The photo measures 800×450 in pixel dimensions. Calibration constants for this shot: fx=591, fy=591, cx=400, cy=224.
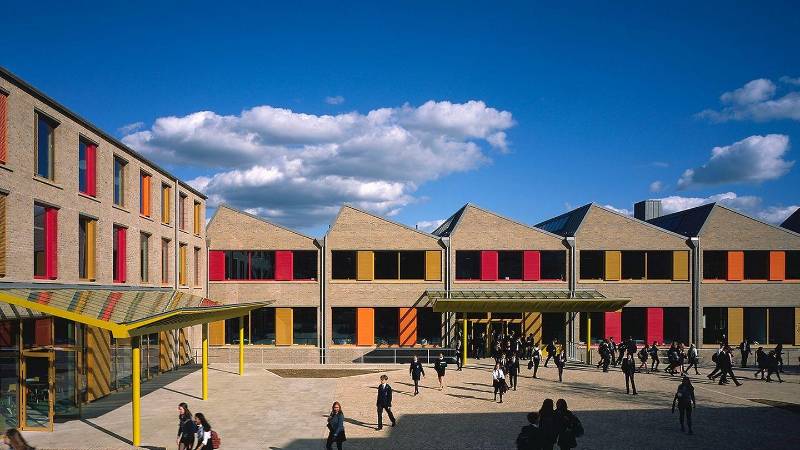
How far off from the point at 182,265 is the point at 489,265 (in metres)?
17.2

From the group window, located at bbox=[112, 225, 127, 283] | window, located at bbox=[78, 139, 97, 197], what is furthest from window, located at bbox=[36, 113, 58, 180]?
window, located at bbox=[112, 225, 127, 283]

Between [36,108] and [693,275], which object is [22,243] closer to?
[36,108]

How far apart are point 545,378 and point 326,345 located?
41.9ft

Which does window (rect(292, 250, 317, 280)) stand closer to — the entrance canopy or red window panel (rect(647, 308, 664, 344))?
the entrance canopy

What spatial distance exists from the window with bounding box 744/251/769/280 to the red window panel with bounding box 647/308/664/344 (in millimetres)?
5621

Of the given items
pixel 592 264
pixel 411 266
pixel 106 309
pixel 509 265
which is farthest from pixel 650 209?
pixel 106 309

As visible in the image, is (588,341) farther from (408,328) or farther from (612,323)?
(408,328)

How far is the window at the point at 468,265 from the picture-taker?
112 feet

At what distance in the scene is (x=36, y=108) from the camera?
18.7m

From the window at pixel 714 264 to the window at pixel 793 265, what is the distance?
362 centimetres

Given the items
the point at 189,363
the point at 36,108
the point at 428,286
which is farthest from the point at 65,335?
the point at 428,286

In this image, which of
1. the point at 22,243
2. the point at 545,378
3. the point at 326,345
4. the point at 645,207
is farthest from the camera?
the point at 645,207

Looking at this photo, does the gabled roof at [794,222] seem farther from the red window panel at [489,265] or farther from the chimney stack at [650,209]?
the red window panel at [489,265]

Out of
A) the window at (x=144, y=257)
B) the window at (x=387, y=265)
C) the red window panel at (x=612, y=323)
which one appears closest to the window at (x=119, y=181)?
the window at (x=144, y=257)
